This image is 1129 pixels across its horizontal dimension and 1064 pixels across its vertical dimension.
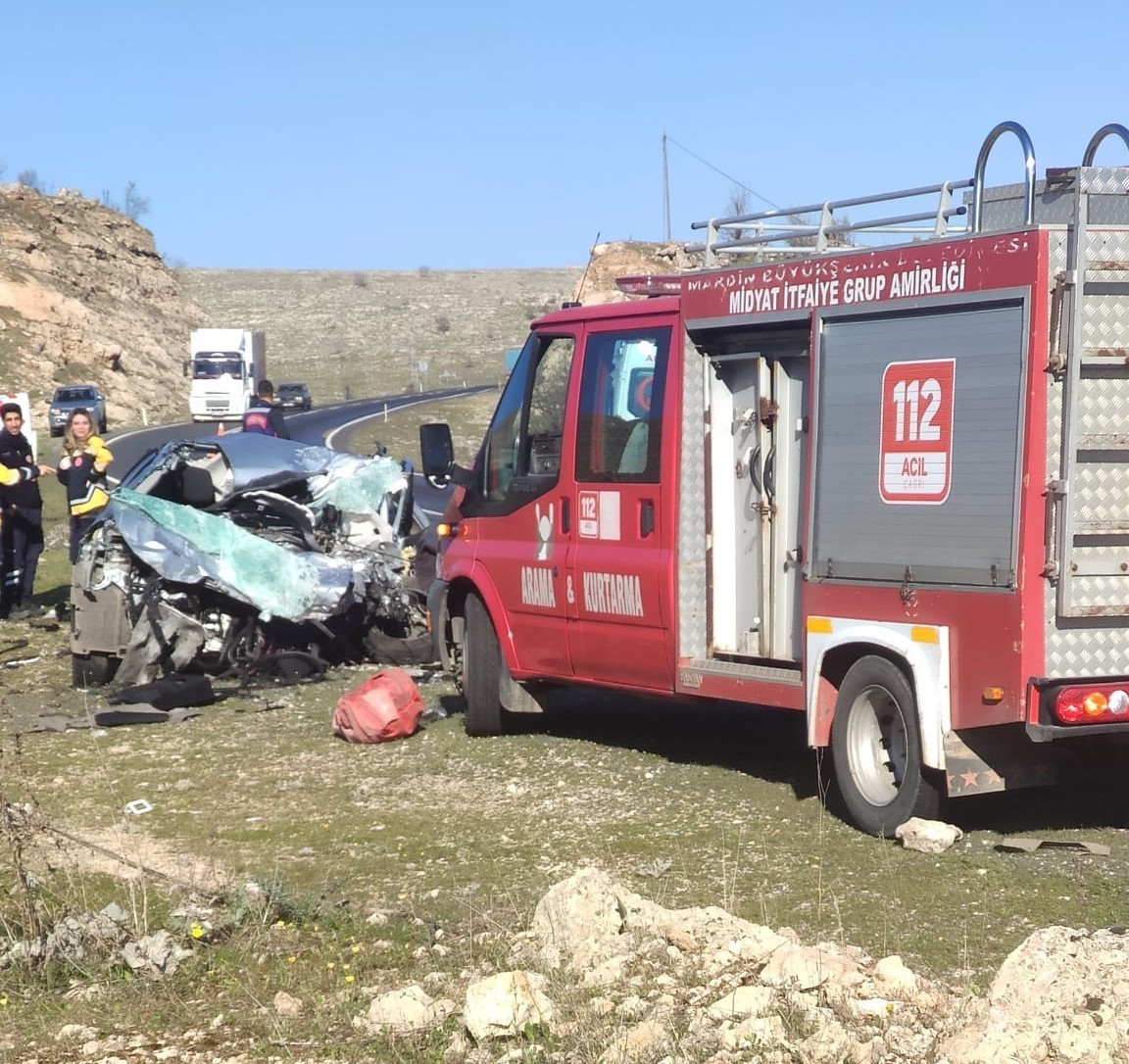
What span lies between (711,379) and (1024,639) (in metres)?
2.63

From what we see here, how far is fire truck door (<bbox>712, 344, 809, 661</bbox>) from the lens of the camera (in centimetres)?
834

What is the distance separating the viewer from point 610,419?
9.05 metres

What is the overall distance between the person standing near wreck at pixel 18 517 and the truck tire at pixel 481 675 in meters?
6.93

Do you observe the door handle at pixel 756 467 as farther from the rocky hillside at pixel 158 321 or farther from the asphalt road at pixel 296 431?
the asphalt road at pixel 296 431

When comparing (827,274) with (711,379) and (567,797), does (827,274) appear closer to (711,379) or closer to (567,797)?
(711,379)

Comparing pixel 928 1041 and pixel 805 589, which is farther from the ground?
pixel 805 589

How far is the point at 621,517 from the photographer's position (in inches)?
352

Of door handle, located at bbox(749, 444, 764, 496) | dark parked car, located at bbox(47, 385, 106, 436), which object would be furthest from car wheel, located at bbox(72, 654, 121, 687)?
dark parked car, located at bbox(47, 385, 106, 436)

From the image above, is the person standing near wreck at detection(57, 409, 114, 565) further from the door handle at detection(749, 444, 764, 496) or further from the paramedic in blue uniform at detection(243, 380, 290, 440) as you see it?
the door handle at detection(749, 444, 764, 496)

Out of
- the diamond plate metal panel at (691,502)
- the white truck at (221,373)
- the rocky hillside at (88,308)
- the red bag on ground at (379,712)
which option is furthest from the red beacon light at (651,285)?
the rocky hillside at (88,308)

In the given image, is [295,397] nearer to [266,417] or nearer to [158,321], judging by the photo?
[158,321]

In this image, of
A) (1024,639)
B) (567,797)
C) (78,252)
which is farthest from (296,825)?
(78,252)

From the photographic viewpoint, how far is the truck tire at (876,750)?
7.14 m

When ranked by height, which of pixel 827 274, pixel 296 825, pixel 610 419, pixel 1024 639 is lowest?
pixel 296 825
